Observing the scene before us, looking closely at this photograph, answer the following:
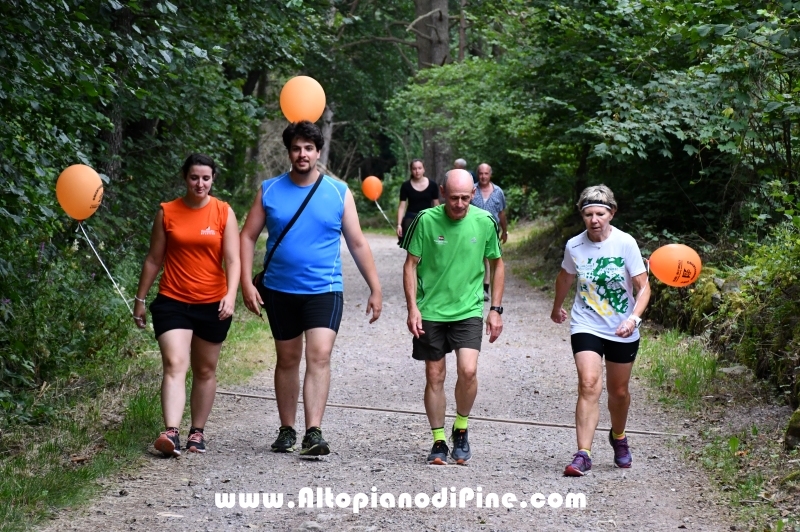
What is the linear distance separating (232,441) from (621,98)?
8.68 metres

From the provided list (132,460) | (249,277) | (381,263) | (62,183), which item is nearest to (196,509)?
(132,460)

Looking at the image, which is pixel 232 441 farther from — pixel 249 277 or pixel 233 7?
pixel 233 7

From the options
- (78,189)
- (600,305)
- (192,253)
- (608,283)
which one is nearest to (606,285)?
(608,283)

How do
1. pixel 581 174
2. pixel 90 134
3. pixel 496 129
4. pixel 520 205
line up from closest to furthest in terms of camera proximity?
pixel 90 134 → pixel 581 174 → pixel 496 129 → pixel 520 205

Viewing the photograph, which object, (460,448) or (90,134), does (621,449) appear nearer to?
(460,448)

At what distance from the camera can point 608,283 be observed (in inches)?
268

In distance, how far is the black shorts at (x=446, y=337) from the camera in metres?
7.01

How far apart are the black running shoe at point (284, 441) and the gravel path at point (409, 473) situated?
0.07 metres

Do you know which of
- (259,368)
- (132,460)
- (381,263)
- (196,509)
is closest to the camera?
(196,509)

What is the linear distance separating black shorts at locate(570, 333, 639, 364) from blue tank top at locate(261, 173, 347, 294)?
1.66 metres

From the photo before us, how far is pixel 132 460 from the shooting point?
22.3ft

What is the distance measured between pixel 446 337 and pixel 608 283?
114 centimetres

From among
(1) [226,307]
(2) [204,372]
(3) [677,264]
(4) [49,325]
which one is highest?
(3) [677,264]

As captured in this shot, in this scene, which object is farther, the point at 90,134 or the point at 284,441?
the point at 90,134
